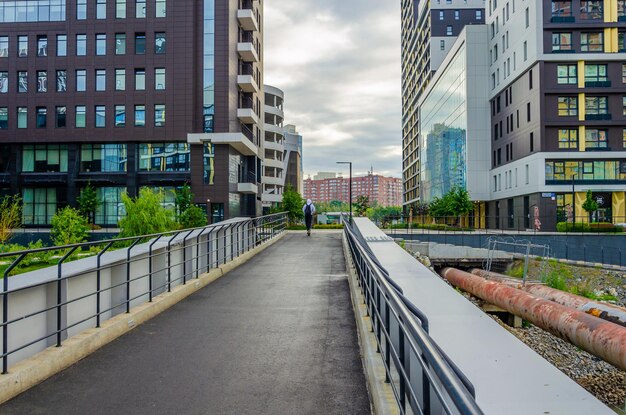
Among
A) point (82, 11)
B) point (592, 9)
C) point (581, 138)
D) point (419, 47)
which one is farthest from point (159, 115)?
point (419, 47)

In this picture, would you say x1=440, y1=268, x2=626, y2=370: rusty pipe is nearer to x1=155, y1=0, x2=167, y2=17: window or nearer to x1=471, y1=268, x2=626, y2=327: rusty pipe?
x1=471, y1=268, x2=626, y2=327: rusty pipe

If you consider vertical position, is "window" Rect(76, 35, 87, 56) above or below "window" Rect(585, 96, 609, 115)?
above

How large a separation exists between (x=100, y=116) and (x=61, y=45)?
7.95m

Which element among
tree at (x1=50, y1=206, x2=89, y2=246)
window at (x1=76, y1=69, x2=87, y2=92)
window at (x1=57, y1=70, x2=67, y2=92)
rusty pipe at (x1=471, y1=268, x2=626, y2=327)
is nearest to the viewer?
rusty pipe at (x1=471, y1=268, x2=626, y2=327)

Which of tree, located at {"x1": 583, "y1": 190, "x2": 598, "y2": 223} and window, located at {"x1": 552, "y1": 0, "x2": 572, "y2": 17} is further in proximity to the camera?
window, located at {"x1": 552, "y1": 0, "x2": 572, "y2": 17}

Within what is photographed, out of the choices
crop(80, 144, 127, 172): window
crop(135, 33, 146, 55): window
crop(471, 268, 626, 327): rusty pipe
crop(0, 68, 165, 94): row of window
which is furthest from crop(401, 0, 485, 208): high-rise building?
crop(471, 268, 626, 327): rusty pipe

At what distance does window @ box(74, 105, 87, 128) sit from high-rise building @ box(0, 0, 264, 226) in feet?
0.31

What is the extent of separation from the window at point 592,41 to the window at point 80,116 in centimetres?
4932

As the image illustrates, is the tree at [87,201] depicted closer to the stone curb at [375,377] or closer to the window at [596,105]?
the stone curb at [375,377]

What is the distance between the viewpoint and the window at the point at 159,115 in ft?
149

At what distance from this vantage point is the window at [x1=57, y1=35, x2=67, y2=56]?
46.5m

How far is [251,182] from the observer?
53.9m

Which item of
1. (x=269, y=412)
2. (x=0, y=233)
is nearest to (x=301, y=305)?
(x=269, y=412)

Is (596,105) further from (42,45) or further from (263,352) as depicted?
(42,45)
